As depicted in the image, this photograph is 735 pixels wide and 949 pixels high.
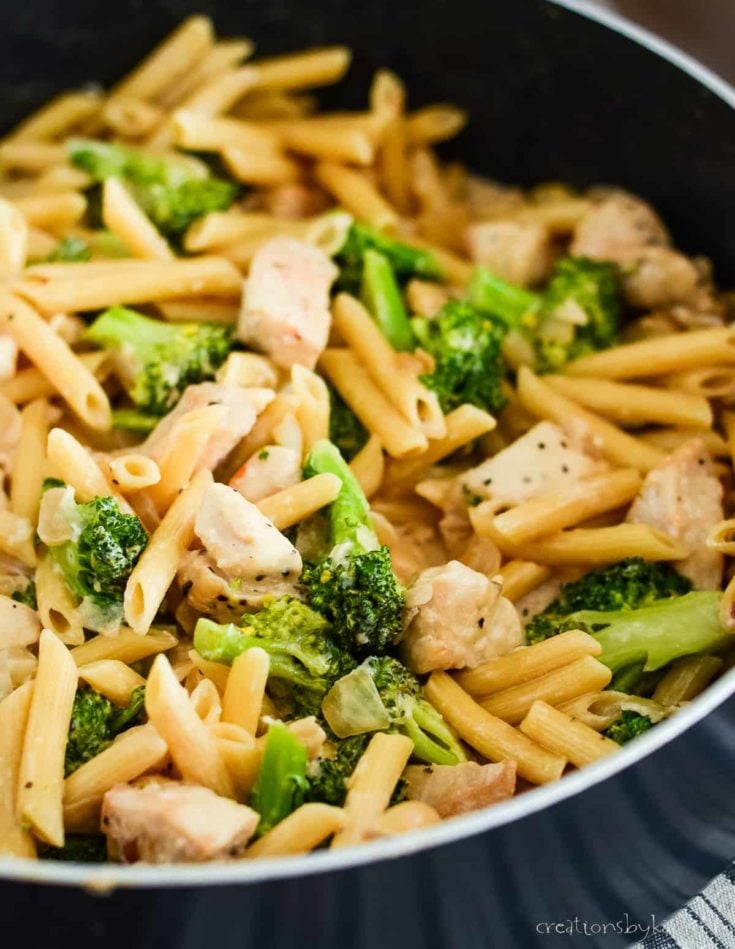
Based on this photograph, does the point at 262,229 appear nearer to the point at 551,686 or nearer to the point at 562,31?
the point at 562,31

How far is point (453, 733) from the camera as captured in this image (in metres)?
2.27

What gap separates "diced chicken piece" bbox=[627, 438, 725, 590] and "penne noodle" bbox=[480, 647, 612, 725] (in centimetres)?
41

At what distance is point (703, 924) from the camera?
233 cm

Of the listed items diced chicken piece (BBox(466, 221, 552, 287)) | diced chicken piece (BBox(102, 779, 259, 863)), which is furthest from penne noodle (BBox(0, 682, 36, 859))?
diced chicken piece (BBox(466, 221, 552, 287))

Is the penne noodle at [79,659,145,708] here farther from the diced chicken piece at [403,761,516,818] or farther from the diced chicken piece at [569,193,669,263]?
the diced chicken piece at [569,193,669,263]

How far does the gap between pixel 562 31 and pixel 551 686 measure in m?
1.84

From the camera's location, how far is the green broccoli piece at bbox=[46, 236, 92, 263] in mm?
2951

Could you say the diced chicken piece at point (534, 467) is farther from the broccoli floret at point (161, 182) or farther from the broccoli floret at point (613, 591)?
the broccoli floret at point (161, 182)

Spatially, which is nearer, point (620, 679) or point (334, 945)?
point (334, 945)

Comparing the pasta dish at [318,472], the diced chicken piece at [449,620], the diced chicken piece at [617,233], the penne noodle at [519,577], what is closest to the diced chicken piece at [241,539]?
the pasta dish at [318,472]

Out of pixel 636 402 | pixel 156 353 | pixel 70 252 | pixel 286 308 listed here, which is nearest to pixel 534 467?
pixel 636 402

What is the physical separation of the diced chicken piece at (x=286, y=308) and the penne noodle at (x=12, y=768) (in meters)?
0.94

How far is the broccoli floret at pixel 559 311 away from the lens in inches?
118

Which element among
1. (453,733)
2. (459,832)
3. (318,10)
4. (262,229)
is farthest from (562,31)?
(459,832)
